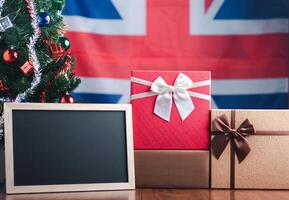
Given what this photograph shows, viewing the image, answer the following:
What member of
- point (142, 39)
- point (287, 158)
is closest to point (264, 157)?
point (287, 158)

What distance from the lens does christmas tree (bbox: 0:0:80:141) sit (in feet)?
3.46

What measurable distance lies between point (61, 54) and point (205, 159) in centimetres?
47

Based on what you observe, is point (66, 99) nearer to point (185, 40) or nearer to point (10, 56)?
point (10, 56)

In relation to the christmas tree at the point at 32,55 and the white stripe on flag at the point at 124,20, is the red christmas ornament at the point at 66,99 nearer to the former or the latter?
the christmas tree at the point at 32,55

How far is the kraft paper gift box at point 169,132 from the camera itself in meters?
0.99

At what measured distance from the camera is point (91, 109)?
3.19ft

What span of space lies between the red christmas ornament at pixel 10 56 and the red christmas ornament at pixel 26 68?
29 millimetres

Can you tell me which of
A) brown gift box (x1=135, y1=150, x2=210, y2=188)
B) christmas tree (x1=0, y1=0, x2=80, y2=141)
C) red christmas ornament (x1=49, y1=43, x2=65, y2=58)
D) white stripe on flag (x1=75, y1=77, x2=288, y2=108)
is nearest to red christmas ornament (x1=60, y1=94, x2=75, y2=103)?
christmas tree (x1=0, y1=0, x2=80, y2=141)

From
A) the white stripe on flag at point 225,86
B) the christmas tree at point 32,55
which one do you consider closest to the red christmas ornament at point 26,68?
the christmas tree at point 32,55

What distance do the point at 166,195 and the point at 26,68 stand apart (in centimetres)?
48

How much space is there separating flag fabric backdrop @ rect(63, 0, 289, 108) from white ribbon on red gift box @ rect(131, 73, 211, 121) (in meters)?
0.51

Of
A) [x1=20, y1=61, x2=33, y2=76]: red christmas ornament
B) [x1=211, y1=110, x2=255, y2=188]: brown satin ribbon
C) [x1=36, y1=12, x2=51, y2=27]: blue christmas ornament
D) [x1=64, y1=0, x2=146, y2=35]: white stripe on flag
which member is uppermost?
[x1=64, y1=0, x2=146, y2=35]: white stripe on flag

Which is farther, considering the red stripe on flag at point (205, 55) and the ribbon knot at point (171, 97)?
the red stripe on flag at point (205, 55)

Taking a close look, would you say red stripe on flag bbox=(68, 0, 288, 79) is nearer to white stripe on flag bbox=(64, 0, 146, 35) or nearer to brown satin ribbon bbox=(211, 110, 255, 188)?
white stripe on flag bbox=(64, 0, 146, 35)
